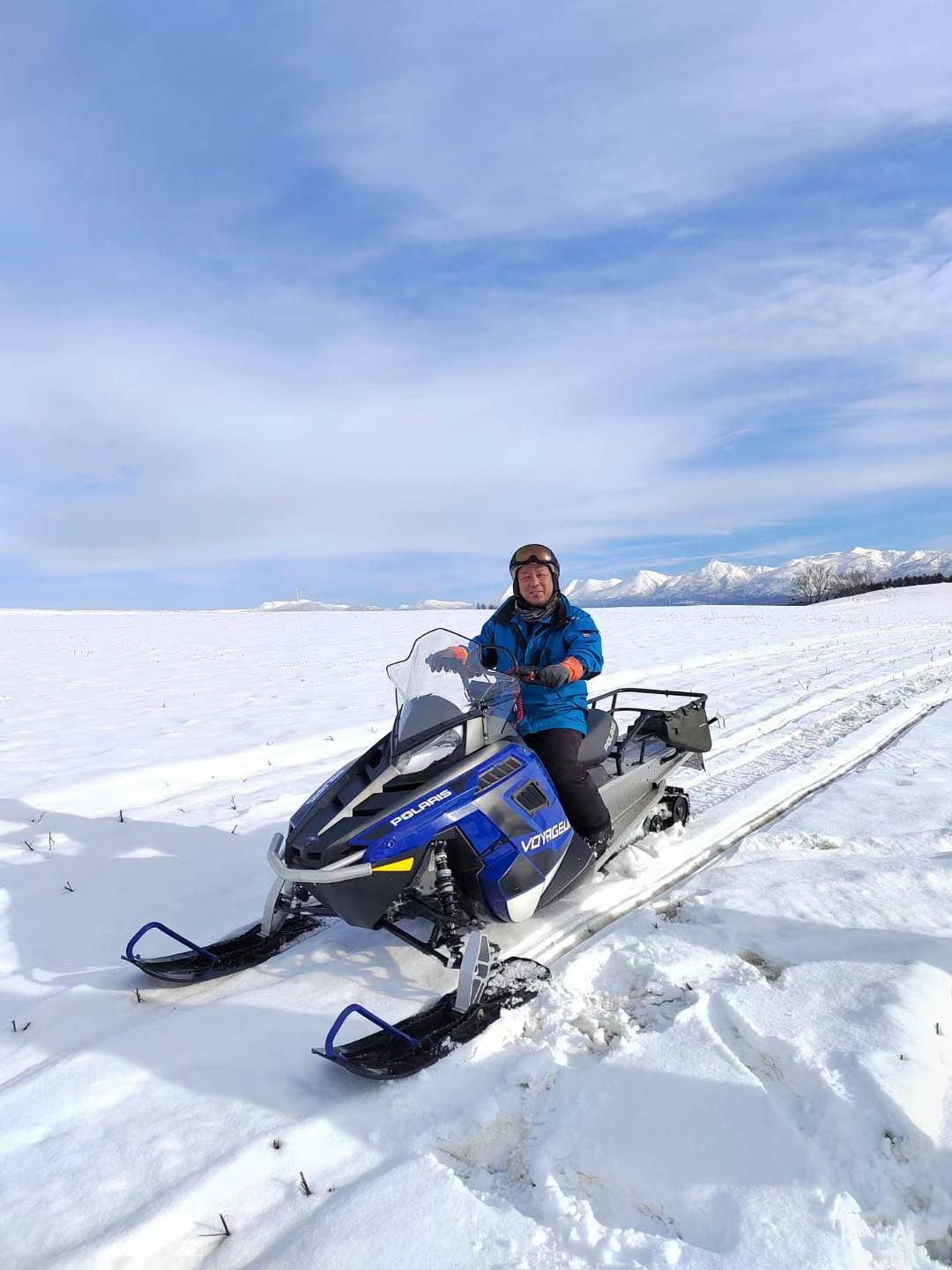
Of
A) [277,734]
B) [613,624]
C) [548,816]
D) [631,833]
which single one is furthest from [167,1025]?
[613,624]

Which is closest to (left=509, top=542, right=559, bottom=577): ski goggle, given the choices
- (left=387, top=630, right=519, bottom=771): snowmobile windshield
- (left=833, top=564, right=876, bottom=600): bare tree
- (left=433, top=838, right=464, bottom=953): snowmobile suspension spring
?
(left=387, top=630, right=519, bottom=771): snowmobile windshield

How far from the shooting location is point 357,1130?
2557 millimetres

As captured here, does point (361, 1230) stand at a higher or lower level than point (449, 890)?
lower

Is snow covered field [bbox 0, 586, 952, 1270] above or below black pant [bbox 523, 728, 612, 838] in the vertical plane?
below

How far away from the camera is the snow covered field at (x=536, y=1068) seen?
2154mm

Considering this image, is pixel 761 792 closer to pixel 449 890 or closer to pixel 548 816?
pixel 548 816

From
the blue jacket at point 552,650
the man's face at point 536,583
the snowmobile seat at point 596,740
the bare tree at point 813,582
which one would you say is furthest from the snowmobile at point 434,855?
the bare tree at point 813,582

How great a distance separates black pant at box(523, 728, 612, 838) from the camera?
4.02 metres

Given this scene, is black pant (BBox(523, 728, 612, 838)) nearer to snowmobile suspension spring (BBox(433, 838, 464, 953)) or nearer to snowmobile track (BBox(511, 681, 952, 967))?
snowmobile track (BBox(511, 681, 952, 967))

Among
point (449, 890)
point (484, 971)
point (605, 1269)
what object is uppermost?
point (449, 890)

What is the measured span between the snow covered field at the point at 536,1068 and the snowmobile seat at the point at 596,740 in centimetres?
72

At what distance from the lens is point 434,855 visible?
10.9ft

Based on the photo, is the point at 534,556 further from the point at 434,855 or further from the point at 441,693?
the point at 434,855

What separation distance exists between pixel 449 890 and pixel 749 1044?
4.36ft
